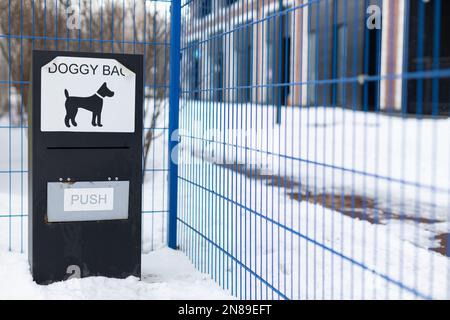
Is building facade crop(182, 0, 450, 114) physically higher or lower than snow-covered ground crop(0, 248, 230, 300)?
higher

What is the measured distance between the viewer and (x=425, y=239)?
5.71m

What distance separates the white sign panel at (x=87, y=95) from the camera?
12.7ft

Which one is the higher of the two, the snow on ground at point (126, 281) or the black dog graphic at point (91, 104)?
the black dog graphic at point (91, 104)

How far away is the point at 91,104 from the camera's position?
156 inches

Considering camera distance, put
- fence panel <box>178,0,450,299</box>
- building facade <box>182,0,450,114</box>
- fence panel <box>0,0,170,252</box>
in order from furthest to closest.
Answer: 1. fence panel <box>0,0,170,252</box>
2. fence panel <box>178,0,450,299</box>
3. building facade <box>182,0,450,114</box>

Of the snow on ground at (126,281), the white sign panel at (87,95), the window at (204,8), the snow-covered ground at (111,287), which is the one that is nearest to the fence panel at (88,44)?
the snow on ground at (126,281)

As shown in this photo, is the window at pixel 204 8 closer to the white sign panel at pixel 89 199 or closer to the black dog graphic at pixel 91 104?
the black dog graphic at pixel 91 104

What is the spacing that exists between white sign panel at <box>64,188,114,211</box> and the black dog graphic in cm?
44

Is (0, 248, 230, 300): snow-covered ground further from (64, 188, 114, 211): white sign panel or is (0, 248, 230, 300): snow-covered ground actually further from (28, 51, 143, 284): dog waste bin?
(64, 188, 114, 211): white sign panel

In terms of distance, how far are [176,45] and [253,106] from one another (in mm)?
1599

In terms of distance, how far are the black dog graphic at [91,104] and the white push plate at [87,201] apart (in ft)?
1.35

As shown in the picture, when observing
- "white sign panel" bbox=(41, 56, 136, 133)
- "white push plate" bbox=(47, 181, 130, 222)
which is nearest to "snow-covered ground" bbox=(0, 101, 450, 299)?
"white push plate" bbox=(47, 181, 130, 222)

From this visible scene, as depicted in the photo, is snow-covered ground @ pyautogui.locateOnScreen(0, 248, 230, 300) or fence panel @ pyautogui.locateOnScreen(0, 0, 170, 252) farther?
fence panel @ pyautogui.locateOnScreen(0, 0, 170, 252)

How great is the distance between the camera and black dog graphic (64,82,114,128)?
3.92m
